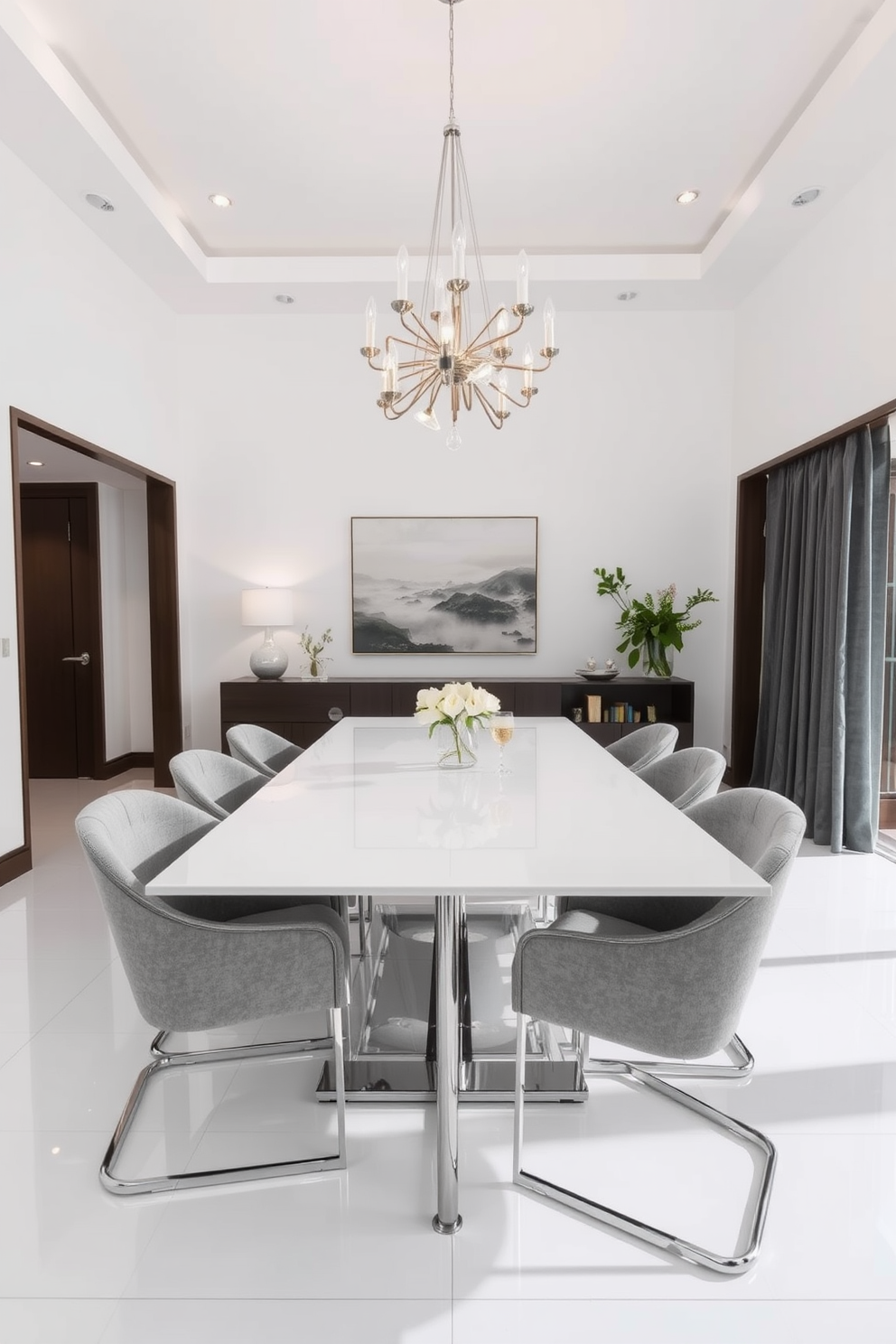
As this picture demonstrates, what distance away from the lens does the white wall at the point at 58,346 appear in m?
3.88

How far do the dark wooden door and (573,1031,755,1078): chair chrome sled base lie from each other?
5377 mm

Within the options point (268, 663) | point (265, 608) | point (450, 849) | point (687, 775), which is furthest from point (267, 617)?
point (450, 849)

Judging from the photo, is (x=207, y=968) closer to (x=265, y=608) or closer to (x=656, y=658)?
(x=265, y=608)

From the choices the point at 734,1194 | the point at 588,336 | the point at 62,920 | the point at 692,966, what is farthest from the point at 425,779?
the point at 588,336

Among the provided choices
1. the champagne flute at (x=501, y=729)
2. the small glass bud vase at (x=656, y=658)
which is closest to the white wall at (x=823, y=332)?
the small glass bud vase at (x=656, y=658)

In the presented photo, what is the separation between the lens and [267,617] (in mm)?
5777

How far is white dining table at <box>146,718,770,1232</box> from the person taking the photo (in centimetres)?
150

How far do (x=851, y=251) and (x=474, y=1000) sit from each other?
13.1ft

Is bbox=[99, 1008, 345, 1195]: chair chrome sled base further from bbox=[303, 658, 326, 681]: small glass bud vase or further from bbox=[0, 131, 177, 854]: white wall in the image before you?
bbox=[303, 658, 326, 681]: small glass bud vase

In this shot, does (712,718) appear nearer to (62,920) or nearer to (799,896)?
(799,896)

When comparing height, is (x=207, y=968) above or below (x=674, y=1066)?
above

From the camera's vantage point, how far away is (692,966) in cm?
166

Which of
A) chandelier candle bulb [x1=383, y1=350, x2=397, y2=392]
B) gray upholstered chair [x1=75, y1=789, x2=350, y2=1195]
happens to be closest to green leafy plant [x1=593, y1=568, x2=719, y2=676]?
chandelier candle bulb [x1=383, y1=350, x2=397, y2=392]

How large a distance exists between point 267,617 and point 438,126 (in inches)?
123
